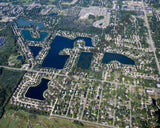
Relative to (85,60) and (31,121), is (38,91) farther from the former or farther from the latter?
(85,60)

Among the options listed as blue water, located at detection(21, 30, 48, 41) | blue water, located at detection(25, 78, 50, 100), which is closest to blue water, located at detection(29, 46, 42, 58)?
blue water, located at detection(21, 30, 48, 41)

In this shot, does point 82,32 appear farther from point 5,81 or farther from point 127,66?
point 5,81

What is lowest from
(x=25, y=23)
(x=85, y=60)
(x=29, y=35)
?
(x=85, y=60)

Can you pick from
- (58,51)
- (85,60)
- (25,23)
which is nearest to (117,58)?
(85,60)

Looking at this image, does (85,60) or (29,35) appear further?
(29,35)

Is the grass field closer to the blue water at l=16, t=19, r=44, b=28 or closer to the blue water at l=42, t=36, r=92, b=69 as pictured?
the blue water at l=42, t=36, r=92, b=69

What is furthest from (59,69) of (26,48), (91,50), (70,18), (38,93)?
(70,18)

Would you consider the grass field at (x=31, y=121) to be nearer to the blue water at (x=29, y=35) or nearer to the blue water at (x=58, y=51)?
the blue water at (x=58, y=51)
